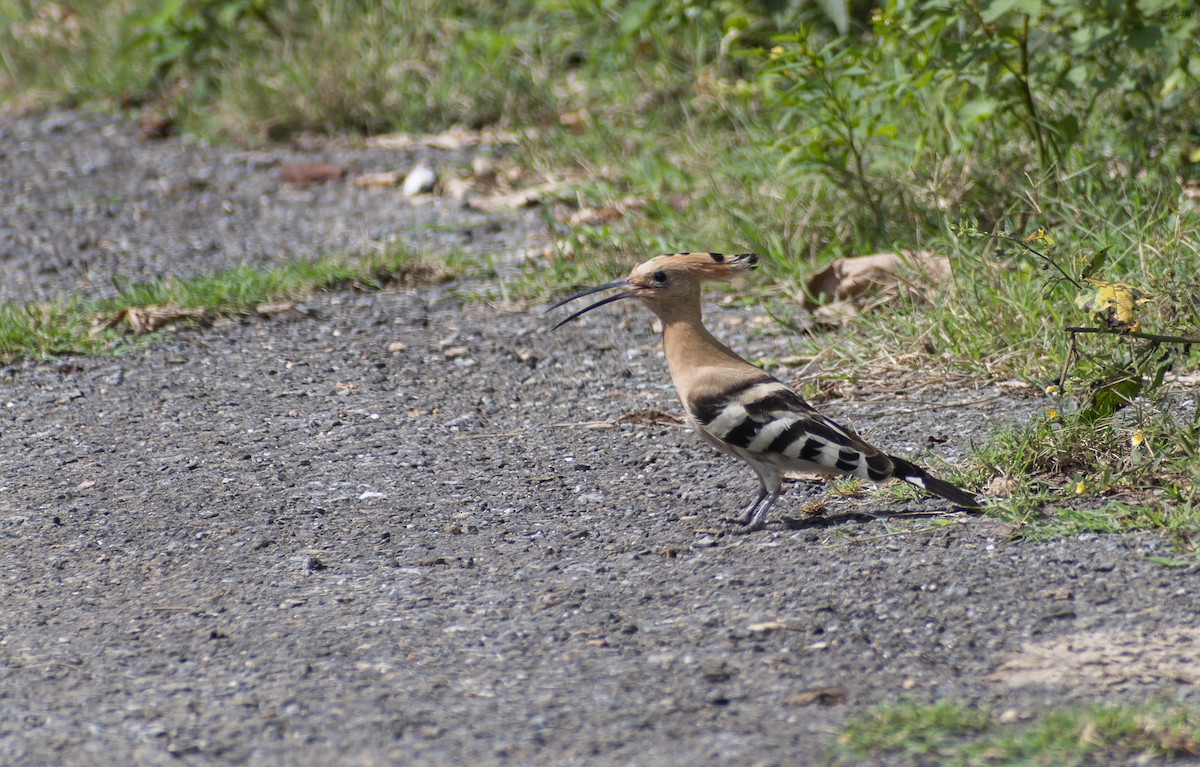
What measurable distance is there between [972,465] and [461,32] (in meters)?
5.14

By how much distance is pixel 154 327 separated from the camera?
536cm

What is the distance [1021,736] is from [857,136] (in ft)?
11.6

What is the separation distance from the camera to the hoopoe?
3.42m

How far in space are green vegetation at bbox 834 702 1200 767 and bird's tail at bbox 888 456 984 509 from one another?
0.93 m

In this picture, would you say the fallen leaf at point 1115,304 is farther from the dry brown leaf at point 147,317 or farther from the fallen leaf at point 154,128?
the fallen leaf at point 154,128

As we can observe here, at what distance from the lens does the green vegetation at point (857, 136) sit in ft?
11.9

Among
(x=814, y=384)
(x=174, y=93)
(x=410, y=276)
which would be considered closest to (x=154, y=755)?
(x=814, y=384)

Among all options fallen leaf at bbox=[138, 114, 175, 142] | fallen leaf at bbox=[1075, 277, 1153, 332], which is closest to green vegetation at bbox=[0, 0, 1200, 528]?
fallen leaf at bbox=[1075, 277, 1153, 332]

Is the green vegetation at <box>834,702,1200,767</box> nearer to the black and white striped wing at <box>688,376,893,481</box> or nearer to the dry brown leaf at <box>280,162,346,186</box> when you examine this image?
the black and white striped wing at <box>688,376,893,481</box>

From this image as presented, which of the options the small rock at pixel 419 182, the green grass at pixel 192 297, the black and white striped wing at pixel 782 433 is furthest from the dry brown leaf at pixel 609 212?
the black and white striped wing at pixel 782 433

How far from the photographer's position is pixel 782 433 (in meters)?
3.45


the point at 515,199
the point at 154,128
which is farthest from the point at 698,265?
the point at 154,128

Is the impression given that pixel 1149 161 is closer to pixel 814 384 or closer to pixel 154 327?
pixel 814 384

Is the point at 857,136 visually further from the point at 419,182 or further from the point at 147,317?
the point at 147,317
